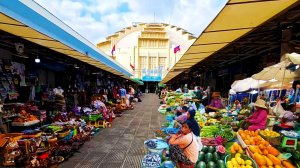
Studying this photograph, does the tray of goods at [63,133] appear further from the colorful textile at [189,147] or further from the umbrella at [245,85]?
the umbrella at [245,85]

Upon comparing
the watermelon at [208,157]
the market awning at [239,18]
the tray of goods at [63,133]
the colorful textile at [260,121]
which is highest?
the market awning at [239,18]

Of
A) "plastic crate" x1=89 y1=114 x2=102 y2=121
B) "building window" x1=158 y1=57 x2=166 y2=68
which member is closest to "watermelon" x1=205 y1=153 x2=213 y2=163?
"plastic crate" x1=89 y1=114 x2=102 y2=121

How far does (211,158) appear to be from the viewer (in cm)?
356

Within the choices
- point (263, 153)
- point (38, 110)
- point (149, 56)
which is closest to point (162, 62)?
point (149, 56)

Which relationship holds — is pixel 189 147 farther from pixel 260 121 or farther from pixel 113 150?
pixel 113 150

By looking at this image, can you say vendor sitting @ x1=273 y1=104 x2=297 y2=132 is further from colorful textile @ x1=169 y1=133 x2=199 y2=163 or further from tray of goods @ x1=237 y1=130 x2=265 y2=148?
colorful textile @ x1=169 y1=133 x2=199 y2=163

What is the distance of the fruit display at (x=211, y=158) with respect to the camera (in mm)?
3336

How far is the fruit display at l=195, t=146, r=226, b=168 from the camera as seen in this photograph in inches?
131

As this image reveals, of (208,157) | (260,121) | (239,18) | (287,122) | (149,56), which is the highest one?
(149,56)

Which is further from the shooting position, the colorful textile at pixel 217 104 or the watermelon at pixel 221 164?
the colorful textile at pixel 217 104

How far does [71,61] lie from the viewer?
10336 millimetres

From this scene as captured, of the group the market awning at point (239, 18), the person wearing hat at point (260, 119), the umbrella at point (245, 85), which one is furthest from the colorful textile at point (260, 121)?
the market awning at point (239, 18)

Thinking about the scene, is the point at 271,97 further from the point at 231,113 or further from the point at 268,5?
the point at 268,5

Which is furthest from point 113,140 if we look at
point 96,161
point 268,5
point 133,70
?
point 133,70
